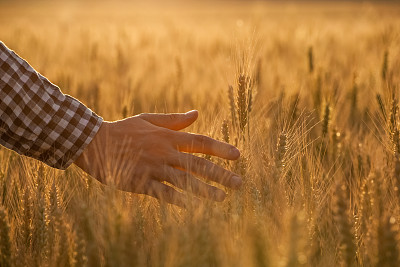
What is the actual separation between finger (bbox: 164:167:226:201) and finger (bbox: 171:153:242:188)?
3 cm

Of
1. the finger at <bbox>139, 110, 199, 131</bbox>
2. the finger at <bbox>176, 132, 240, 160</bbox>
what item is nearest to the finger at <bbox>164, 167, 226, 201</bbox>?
the finger at <bbox>176, 132, 240, 160</bbox>

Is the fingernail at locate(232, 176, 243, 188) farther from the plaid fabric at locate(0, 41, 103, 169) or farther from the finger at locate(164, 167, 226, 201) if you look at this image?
the plaid fabric at locate(0, 41, 103, 169)

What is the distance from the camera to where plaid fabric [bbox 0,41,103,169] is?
1418 millimetres

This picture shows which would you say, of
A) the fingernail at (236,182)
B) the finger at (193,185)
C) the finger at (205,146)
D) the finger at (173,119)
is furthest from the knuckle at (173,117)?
the fingernail at (236,182)

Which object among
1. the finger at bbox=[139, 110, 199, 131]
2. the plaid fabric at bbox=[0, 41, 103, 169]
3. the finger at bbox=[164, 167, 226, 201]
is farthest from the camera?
the finger at bbox=[139, 110, 199, 131]

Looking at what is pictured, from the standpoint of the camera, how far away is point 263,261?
2.89 feet

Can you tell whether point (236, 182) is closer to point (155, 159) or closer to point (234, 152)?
point (234, 152)

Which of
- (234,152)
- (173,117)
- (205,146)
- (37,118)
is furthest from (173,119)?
(37,118)

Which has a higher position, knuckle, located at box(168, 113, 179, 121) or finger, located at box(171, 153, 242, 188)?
knuckle, located at box(168, 113, 179, 121)

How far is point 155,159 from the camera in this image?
1421 millimetres

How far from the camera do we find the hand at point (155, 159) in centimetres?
134

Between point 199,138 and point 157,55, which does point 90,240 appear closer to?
point 199,138

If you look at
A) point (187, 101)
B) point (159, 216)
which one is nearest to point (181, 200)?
point (159, 216)

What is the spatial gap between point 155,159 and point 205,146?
161 millimetres
